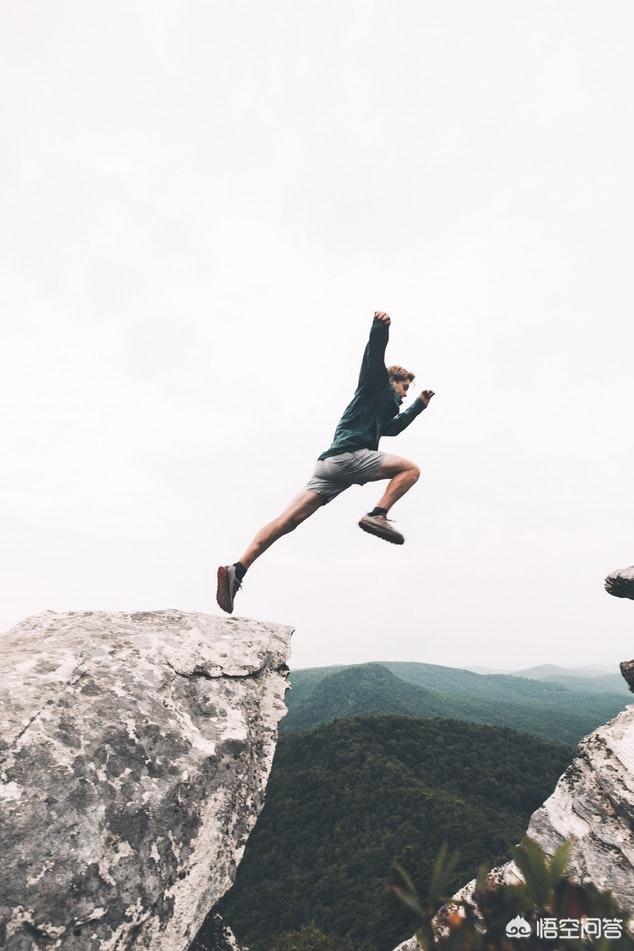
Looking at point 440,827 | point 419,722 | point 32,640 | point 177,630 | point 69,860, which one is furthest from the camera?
point 419,722

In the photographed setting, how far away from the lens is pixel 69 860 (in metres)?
2.90

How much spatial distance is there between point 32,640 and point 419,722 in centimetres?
8273

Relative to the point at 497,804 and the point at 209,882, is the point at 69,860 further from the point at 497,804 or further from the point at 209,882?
the point at 497,804

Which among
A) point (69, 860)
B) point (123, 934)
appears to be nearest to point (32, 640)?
point (69, 860)

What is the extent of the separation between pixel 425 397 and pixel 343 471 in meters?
1.75

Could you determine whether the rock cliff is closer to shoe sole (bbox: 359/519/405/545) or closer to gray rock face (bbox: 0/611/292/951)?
gray rock face (bbox: 0/611/292/951)

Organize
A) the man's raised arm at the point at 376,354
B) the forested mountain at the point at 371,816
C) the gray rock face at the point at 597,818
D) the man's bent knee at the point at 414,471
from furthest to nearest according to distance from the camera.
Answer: the forested mountain at the point at 371,816 → the man's bent knee at the point at 414,471 → the man's raised arm at the point at 376,354 → the gray rock face at the point at 597,818

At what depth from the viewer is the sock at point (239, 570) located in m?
5.20

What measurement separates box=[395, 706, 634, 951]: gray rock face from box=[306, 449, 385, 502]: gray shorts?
3573 mm

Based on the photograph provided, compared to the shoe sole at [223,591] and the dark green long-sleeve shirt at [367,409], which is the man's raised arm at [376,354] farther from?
the shoe sole at [223,591]

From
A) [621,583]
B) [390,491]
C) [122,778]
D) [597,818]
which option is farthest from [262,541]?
[621,583]

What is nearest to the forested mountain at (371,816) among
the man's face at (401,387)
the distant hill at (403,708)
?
the man's face at (401,387)

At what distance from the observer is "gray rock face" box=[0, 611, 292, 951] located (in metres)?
2.84

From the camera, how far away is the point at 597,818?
443cm
